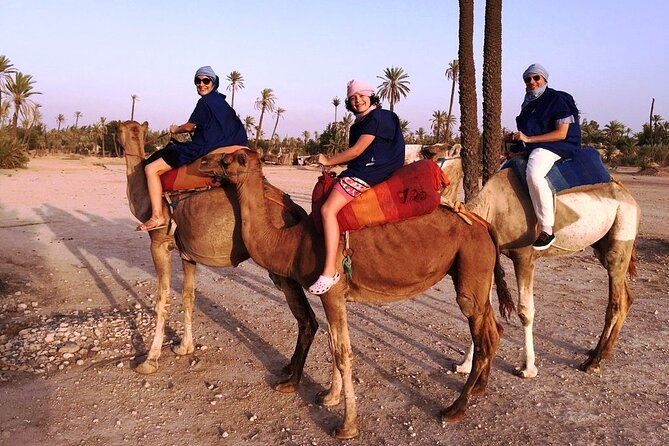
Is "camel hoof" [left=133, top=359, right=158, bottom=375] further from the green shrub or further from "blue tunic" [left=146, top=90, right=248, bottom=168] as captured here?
the green shrub

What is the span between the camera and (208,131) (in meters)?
5.19

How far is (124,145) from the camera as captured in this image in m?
5.81

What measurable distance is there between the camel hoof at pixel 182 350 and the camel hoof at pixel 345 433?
7.48ft

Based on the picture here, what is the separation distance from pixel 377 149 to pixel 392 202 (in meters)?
0.44

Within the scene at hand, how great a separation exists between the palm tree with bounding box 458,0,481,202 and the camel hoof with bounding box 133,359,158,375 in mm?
9109

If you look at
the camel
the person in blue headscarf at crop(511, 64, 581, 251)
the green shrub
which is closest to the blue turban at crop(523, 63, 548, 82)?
the person in blue headscarf at crop(511, 64, 581, 251)

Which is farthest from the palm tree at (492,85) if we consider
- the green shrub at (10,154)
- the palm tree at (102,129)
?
the palm tree at (102,129)

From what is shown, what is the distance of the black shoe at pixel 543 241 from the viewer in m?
5.06

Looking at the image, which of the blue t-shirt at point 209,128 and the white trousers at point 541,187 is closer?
the white trousers at point 541,187

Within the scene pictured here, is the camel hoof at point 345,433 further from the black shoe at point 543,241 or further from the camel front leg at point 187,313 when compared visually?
the black shoe at point 543,241

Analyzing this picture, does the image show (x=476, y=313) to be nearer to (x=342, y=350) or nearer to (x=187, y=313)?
(x=342, y=350)

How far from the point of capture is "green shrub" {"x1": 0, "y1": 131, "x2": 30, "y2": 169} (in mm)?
29281

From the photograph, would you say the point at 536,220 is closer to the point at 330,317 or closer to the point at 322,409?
the point at 330,317

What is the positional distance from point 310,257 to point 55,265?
23.2 feet
